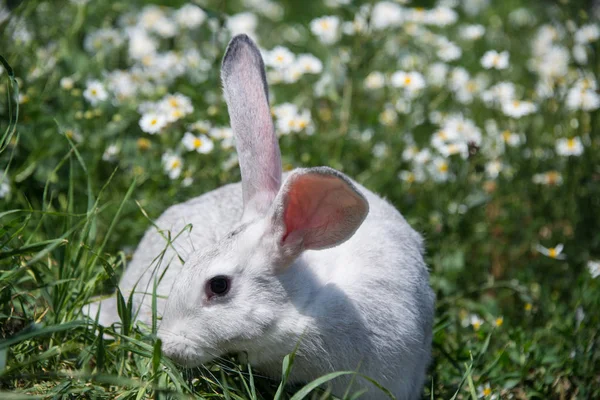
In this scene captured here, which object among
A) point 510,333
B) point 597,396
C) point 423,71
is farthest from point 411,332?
point 423,71

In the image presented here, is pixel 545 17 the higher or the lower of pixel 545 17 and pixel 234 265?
the lower

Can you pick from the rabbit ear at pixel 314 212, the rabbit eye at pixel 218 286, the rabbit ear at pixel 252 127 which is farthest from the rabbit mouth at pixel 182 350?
the rabbit ear at pixel 252 127

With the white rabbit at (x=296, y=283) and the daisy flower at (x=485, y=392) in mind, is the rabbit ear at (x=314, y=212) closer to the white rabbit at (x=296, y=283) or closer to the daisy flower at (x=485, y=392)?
the white rabbit at (x=296, y=283)

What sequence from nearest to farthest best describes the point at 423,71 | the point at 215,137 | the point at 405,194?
the point at 215,137, the point at 405,194, the point at 423,71

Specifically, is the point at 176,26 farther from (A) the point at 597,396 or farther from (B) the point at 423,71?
(A) the point at 597,396

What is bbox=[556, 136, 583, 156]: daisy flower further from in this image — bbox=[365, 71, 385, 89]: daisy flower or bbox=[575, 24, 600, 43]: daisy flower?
bbox=[365, 71, 385, 89]: daisy flower

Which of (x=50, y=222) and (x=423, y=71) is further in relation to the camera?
(x=423, y=71)

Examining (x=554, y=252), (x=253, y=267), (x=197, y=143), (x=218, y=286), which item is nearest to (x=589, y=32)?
(x=554, y=252)
